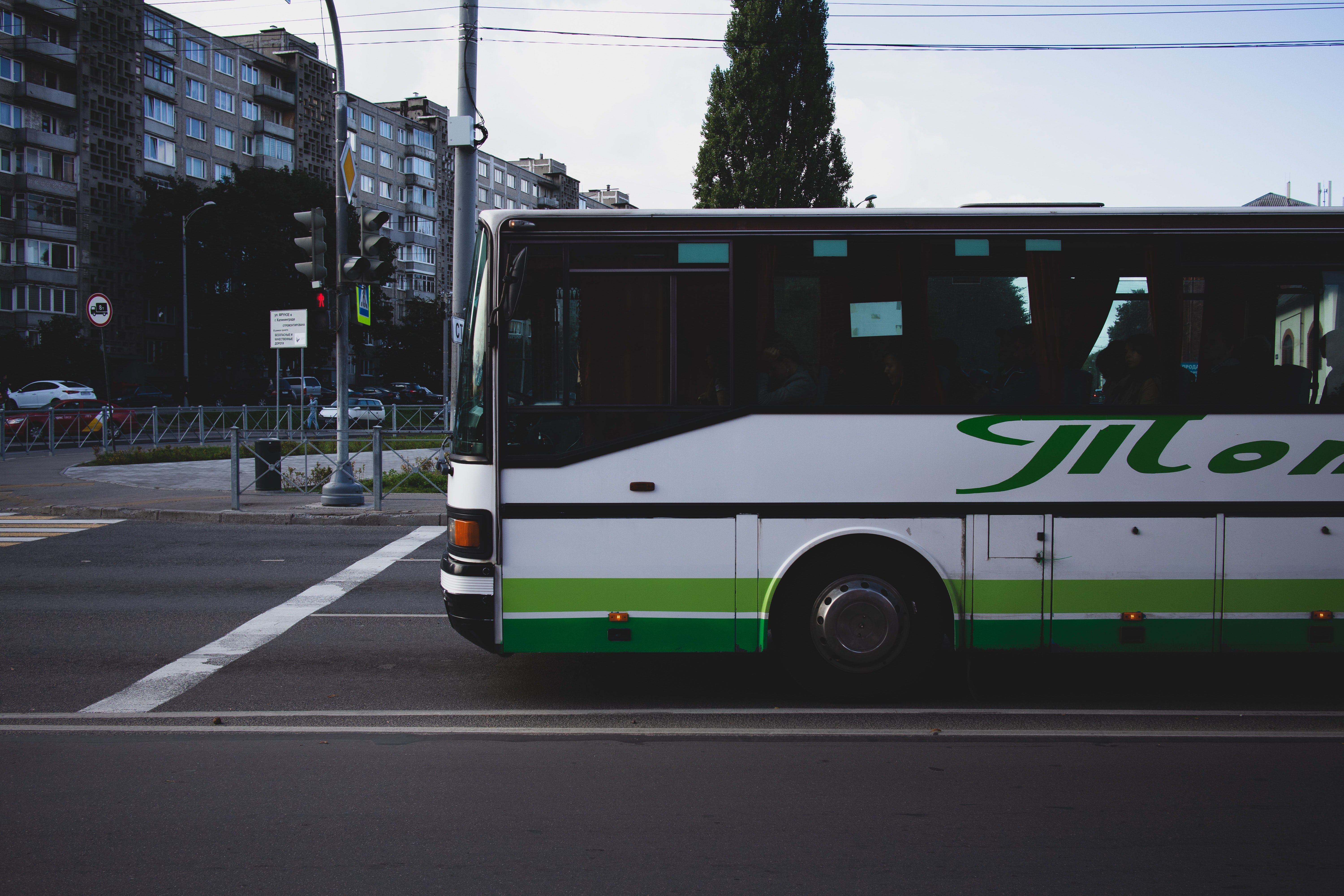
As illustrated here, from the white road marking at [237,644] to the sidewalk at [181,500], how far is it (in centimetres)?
299

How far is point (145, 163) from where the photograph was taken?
5978 cm

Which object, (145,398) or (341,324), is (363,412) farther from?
(341,324)

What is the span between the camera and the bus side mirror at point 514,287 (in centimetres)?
565

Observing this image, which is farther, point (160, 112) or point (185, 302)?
point (160, 112)

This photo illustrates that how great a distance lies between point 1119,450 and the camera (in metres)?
5.68

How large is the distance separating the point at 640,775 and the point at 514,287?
8.72ft

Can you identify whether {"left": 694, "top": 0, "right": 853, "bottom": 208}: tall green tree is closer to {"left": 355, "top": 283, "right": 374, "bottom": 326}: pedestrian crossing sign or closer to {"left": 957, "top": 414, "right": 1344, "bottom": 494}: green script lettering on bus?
{"left": 355, "top": 283, "right": 374, "bottom": 326}: pedestrian crossing sign

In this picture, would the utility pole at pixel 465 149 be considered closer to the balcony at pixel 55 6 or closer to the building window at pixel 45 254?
the building window at pixel 45 254

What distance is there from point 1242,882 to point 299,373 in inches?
2688

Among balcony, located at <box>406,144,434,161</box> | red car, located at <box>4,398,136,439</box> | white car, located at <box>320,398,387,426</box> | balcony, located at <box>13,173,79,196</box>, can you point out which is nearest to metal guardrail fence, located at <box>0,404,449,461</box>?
red car, located at <box>4,398,136,439</box>

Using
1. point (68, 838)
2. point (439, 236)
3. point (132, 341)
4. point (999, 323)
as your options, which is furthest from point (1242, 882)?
point (439, 236)

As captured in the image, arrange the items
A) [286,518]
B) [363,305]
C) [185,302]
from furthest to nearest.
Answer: [185,302]
[363,305]
[286,518]

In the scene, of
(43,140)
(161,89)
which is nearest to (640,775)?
(43,140)

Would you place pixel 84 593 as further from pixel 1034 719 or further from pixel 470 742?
pixel 1034 719
